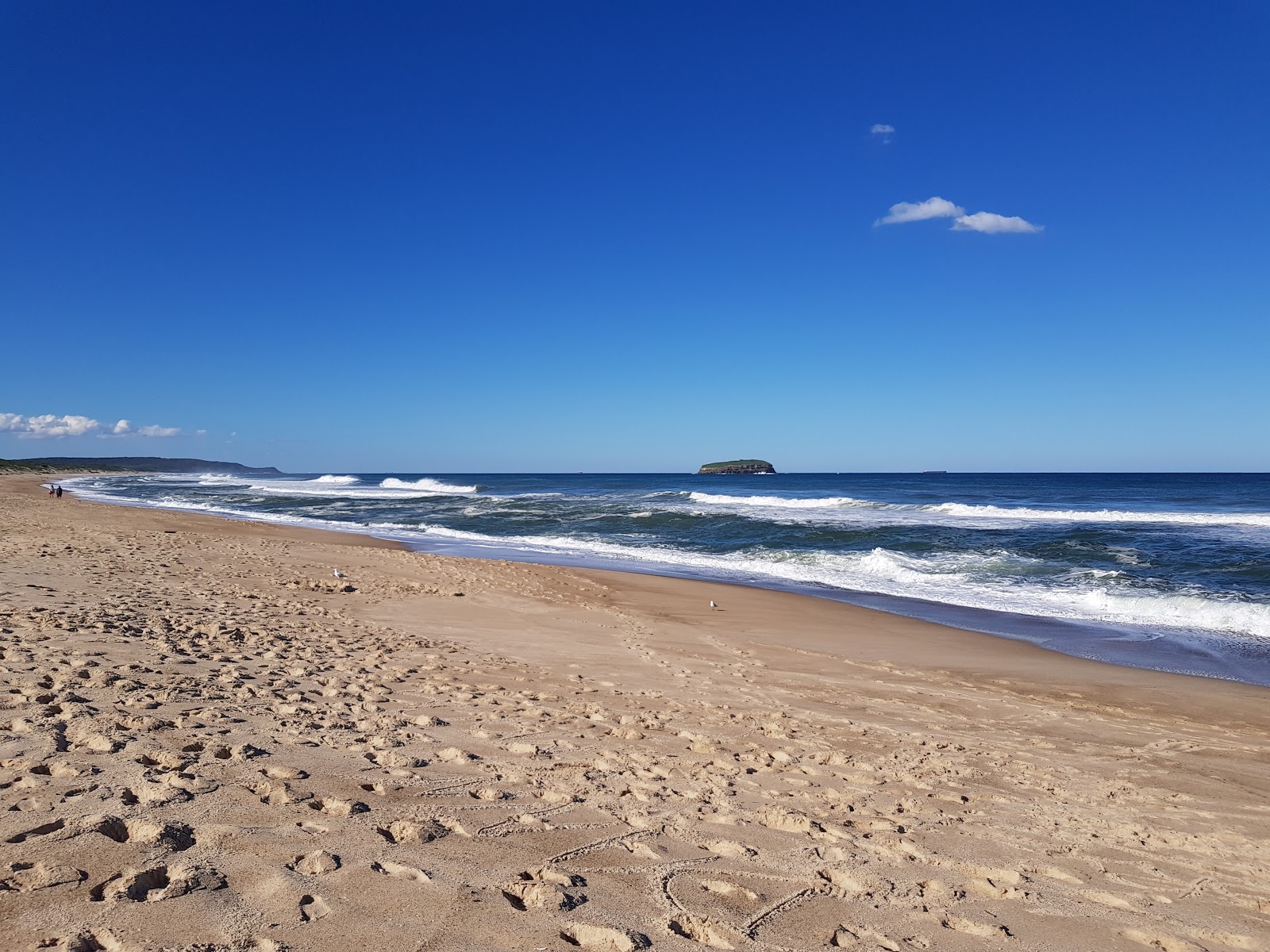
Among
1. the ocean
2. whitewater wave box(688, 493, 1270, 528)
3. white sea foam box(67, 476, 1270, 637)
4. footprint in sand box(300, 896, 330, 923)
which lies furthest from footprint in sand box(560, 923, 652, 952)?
whitewater wave box(688, 493, 1270, 528)

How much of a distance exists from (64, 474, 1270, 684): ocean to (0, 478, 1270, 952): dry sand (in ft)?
10.5

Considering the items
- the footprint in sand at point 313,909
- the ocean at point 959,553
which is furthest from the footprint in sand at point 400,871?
the ocean at point 959,553

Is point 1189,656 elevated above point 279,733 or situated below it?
below

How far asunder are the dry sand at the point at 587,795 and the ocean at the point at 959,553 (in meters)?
3.21

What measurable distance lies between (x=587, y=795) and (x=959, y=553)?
18.4 metres

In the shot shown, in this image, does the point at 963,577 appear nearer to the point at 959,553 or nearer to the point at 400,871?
the point at 959,553

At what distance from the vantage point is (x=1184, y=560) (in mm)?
17797

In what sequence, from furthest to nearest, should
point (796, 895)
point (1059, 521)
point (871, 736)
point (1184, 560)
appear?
1. point (1059, 521)
2. point (1184, 560)
3. point (871, 736)
4. point (796, 895)

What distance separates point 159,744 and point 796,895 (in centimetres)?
351

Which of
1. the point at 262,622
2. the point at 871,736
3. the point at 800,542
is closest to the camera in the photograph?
the point at 871,736

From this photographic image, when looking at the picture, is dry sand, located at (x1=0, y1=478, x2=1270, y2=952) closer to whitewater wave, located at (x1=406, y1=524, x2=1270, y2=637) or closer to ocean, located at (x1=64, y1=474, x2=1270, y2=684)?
ocean, located at (x1=64, y1=474, x2=1270, y2=684)

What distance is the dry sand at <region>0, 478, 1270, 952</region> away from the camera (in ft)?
9.14

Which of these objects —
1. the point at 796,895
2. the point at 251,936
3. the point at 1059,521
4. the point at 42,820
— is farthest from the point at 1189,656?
the point at 1059,521

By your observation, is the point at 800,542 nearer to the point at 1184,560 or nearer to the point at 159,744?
the point at 1184,560
